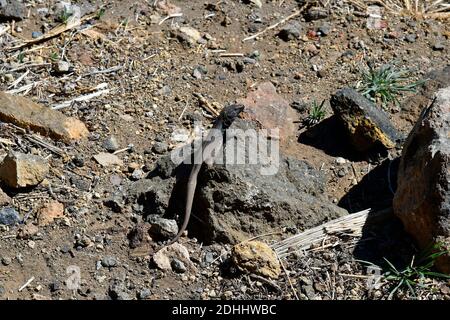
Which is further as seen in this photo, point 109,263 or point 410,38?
point 410,38

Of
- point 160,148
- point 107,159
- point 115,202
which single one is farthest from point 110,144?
point 115,202

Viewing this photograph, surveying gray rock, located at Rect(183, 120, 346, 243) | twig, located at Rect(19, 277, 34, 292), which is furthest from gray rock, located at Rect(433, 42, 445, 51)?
twig, located at Rect(19, 277, 34, 292)

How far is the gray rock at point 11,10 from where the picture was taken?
6.82 metres

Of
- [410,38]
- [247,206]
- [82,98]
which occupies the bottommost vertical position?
[247,206]

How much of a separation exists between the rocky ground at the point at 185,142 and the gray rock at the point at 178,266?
1 cm

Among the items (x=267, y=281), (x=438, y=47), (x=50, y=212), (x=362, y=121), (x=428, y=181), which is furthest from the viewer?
(x=438, y=47)

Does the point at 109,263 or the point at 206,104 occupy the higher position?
the point at 206,104

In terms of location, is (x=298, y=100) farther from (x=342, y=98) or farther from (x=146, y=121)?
(x=146, y=121)

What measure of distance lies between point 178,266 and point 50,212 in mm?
1000

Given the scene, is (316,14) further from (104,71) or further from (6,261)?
(6,261)

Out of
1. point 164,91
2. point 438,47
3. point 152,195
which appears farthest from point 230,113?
point 438,47

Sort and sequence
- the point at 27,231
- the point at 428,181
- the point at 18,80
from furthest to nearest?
the point at 18,80, the point at 27,231, the point at 428,181

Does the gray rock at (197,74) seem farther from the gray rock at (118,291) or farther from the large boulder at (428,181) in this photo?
the gray rock at (118,291)

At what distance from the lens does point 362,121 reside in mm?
5777
